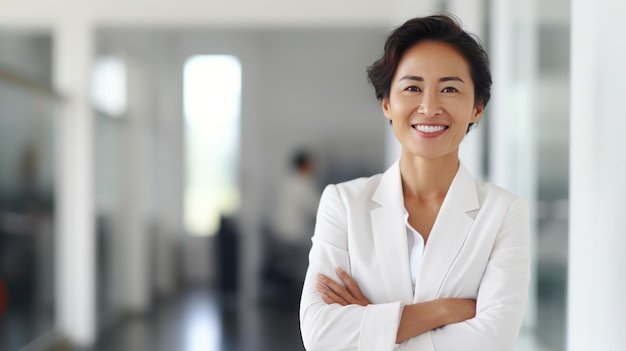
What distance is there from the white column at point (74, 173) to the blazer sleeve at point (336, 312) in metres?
5.59

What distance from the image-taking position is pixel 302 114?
12.8 meters

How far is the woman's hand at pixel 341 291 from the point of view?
2.00 metres

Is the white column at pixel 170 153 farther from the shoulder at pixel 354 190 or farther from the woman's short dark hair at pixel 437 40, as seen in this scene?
the woman's short dark hair at pixel 437 40

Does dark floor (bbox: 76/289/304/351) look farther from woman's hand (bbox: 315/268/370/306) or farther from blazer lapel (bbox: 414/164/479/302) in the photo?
blazer lapel (bbox: 414/164/479/302)

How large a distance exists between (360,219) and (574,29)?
1.01 m

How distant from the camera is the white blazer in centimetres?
192

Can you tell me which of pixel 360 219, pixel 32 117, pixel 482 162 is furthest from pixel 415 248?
pixel 32 117

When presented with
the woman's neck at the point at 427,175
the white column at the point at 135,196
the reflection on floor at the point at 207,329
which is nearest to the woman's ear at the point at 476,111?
the woman's neck at the point at 427,175

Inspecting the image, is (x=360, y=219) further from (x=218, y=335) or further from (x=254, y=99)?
(x=254, y=99)

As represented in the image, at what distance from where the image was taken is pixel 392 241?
201cm

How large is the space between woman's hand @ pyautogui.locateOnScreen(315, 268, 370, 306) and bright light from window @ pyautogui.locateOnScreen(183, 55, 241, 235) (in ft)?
36.0

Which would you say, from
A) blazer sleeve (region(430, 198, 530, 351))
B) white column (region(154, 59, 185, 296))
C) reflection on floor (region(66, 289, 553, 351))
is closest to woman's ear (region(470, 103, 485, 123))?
blazer sleeve (region(430, 198, 530, 351))


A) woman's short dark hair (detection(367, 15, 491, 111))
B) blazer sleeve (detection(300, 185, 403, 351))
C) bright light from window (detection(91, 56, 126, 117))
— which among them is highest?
bright light from window (detection(91, 56, 126, 117))

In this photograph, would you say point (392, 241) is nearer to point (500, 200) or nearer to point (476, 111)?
point (500, 200)
